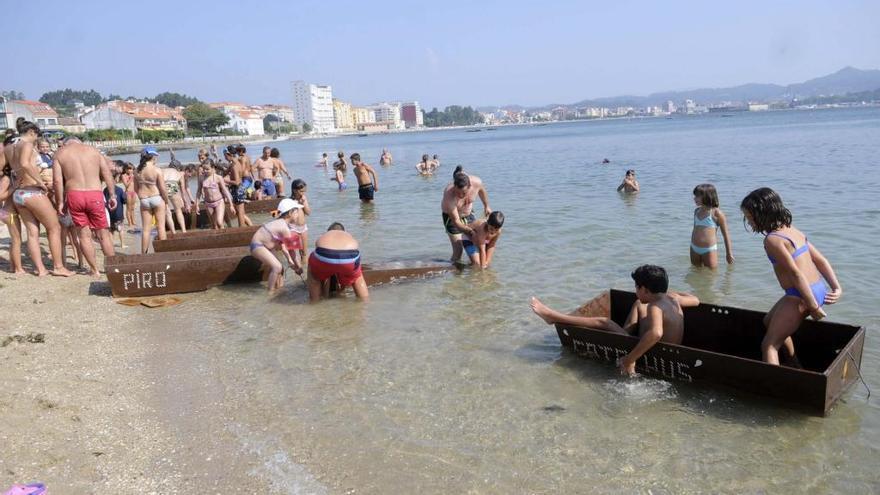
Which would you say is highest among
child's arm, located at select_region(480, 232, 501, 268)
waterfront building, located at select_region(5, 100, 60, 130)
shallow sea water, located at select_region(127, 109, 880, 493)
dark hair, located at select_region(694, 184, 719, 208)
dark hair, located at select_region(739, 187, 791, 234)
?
waterfront building, located at select_region(5, 100, 60, 130)

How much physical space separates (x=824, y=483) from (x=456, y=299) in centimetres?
488

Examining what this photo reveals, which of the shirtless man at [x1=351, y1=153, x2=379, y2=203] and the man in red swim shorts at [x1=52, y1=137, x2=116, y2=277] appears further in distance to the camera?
the shirtless man at [x1=351, y1=153, x2=379, y2=203]

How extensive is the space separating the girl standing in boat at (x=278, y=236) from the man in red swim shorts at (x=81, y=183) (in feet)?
7.42

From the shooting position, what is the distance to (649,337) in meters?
5.09

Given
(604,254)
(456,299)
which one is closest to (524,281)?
(456,299)

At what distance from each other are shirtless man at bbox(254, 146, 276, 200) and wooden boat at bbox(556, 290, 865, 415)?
42.5 feet

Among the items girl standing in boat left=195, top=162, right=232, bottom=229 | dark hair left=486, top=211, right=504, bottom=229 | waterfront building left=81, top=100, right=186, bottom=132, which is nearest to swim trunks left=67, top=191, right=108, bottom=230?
Result: girl standing in boat left=195, top=162, right=232, bottom=229

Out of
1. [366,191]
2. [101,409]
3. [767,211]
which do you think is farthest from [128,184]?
[767,211]

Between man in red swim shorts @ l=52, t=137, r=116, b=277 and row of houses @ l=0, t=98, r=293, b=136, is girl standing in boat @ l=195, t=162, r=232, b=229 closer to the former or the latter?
man in red swim shorts @ l=52, t=137, r=116, b=277

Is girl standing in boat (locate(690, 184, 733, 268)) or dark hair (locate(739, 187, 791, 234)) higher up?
dark hair (locate(739, 187, 791, 234))

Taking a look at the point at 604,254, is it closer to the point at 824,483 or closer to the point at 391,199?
the point at 824,483

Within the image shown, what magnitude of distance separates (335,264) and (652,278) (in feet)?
13.0

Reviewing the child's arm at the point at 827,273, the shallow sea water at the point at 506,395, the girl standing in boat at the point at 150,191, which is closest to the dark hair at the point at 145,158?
the girl standing in boat at the point at 150,191

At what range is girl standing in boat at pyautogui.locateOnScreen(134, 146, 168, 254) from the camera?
1009cm
